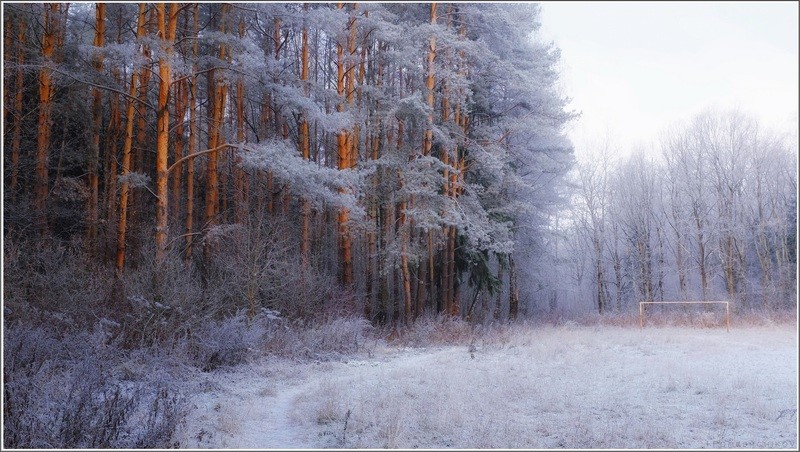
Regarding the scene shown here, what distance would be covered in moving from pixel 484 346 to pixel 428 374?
4619 millimetres

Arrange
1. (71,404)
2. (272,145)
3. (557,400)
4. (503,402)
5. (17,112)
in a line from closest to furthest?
(71,404)
(503,402)
(557,400)
(272,145)
(17,112)

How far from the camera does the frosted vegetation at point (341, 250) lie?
19.7 ft

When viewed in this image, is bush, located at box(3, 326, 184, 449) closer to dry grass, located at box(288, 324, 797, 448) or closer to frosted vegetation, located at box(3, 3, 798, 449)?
frosted vegetation, located at box(3, 3, 798, 449)

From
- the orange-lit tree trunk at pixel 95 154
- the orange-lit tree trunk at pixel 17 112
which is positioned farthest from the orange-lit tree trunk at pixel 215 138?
the orange-lit tree trunk at pixel 17 112

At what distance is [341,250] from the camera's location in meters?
17.2

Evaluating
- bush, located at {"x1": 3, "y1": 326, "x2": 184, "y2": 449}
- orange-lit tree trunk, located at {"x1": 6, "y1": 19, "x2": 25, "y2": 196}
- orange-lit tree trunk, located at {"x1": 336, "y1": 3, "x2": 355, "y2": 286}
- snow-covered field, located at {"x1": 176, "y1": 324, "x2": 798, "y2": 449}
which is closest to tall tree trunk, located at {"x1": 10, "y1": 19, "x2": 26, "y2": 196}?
orange-lit tree trunk, located at {"x1": 6, "y1": 19, "x2": 25, "y2": 196}

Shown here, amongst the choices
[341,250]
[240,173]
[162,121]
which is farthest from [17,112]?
[341,250]

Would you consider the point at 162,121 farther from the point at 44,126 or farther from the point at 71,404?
the point at 71,404

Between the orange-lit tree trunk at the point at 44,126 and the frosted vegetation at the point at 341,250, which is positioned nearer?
the frosted vegetation at the point at 341,250

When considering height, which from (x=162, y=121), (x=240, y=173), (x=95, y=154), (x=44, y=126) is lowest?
(x=162, y=121)

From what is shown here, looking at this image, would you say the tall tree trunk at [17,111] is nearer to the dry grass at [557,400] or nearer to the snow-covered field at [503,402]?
the snow-covered field at [503,402]

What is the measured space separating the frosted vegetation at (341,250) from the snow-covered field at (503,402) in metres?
0.05

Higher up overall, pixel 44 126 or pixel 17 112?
pixel 17 112

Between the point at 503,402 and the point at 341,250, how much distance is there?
10.9 m
